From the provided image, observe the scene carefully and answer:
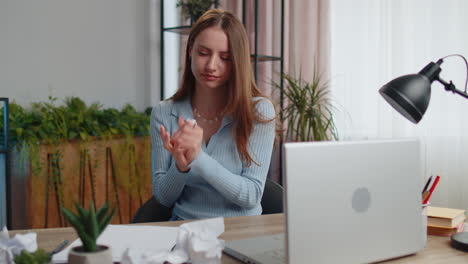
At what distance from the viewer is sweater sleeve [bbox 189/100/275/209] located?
1378 mm

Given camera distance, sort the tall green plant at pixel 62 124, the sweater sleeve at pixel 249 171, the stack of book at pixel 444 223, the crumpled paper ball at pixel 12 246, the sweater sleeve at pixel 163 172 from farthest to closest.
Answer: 1. the tall green plant at pixel 62 124
2. the sweater sleeve at pixel 163 172
3. the sweater sleeve at pixel 249 171
4. the stack of book at pixel 444 223
5. the crumpled paper ball at pixel 12 246

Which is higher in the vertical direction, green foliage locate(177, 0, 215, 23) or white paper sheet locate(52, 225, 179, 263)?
green foliage locate(177, 0, 215, 23)

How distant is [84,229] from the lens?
646 millimetres

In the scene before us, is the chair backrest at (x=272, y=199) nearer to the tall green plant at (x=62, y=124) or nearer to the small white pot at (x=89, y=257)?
the small white pot at (x=89, y=257)

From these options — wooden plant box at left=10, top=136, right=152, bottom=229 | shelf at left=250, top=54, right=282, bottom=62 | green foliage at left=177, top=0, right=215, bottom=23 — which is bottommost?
wooden plant box at left=10, top=136, right=152, bottom=229

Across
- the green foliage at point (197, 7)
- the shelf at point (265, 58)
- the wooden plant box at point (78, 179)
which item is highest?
the green foliage at point (197, 7)

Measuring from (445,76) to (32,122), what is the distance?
7.62 ft

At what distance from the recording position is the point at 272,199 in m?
1.66

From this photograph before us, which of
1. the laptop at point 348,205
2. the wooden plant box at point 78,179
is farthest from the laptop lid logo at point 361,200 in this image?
the wooden plant box at point 78,179

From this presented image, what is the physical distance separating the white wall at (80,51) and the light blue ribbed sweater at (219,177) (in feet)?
4.89

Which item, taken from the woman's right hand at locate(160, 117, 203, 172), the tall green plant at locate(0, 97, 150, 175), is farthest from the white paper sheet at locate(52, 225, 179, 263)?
the tall green plant at locate(0, 97, 150, 175)

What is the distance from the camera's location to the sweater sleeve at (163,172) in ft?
4.88

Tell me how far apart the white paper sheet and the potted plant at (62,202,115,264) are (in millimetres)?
267

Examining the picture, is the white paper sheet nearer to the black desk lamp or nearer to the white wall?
the black desk lamp
